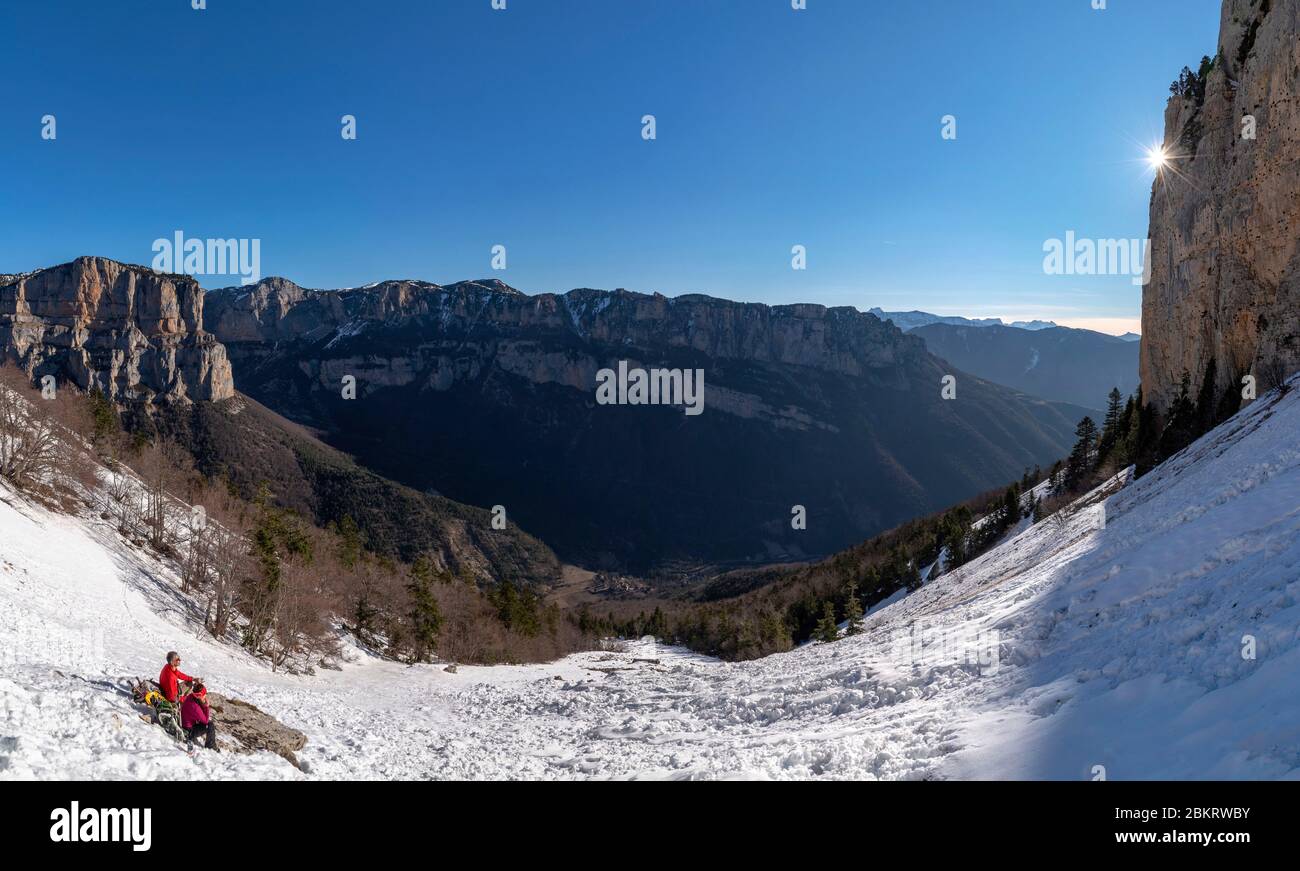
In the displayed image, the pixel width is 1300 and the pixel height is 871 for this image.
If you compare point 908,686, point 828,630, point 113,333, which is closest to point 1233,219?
point 828,630

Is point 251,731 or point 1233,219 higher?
point 1233,219

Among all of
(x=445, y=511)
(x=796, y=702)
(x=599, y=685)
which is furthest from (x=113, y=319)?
(x=796, y=702)

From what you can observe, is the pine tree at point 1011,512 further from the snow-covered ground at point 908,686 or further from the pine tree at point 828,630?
the snow-covered ground at point 908,686

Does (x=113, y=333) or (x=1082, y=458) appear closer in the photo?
(x=1082, y=458)

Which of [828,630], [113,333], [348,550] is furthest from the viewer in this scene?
[113,333]

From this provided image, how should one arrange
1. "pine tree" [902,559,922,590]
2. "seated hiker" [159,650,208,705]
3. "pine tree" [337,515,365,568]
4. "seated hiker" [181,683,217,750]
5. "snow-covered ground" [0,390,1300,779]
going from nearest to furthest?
1. "snow-covered ground" [0,390,1300,779]
2. "seated hiker" [181,683,217,750]
3. "seated hiker" [159,650,208,705]
4. "pine tree" [337,515,365,568]
5. "pine tree" [902,559,922,590]

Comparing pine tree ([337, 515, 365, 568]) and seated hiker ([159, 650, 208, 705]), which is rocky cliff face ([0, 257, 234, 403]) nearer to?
pine tree ([337, 515, 365, 568])

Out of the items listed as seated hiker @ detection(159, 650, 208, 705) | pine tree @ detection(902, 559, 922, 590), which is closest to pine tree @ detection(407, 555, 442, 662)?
seated hiker @ detection(159, 650, 208, 705)

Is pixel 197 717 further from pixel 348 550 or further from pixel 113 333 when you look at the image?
pixel 113 333
